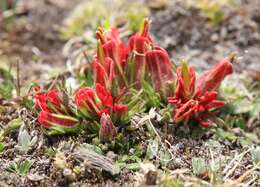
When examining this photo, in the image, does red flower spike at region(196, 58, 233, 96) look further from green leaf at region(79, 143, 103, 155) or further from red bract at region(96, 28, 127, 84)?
green leaf at region(79, 143, 103, 155)

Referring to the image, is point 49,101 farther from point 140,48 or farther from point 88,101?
point 140,48

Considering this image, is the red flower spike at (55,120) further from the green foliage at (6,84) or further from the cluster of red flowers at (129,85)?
the green foliage at (6,84)

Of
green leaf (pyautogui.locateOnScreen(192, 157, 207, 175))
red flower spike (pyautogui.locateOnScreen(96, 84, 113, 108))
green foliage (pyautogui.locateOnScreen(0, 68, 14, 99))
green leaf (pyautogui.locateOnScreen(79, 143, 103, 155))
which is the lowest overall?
green leaf (pyautogui.locateOnScreen(192, 157, 207, 175))

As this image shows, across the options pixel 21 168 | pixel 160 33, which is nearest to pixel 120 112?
pixel 21 168

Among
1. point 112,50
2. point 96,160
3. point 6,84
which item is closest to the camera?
point 96,160

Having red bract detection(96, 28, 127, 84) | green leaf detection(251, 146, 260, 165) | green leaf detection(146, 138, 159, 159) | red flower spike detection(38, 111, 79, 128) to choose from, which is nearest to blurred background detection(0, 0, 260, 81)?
red bract detection(96, 28, 127, 84)

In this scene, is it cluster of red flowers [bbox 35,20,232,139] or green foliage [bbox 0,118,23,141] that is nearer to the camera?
cluster of red flowers [bbox 35,20,232,139]
